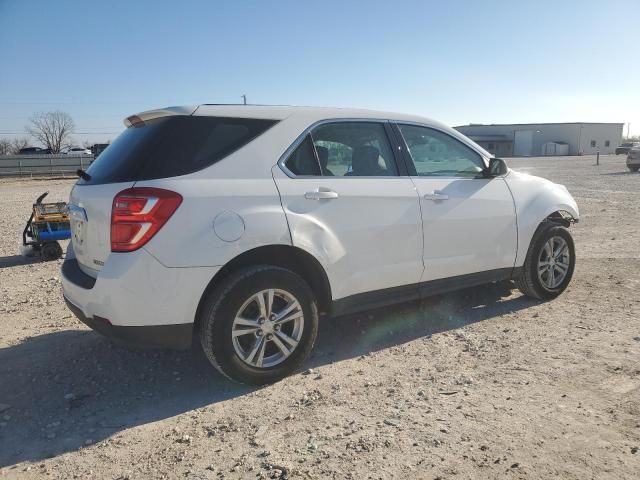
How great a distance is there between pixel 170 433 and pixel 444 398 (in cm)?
164

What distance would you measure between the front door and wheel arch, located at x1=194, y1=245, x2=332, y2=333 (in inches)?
36.6

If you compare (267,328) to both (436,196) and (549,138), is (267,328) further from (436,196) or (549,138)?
(549,138)

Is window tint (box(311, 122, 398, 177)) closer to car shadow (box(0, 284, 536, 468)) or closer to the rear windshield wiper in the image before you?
car shadow (box(0, 284, 536, 468))

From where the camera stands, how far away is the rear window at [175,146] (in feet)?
9.93

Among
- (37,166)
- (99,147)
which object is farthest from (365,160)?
(37,166)

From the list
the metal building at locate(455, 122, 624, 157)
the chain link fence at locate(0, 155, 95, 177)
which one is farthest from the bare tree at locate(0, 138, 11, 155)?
the metal building at locate(455, 122, 624, 157)

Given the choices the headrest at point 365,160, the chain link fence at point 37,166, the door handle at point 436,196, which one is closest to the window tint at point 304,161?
the headrest at point 365,160

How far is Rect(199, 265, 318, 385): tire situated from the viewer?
3.06 meters

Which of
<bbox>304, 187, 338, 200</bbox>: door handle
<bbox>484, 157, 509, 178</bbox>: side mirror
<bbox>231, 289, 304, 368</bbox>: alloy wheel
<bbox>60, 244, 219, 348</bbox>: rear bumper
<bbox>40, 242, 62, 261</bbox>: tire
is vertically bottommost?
<bbox>40, 242, 62, 261</bbox>: tire

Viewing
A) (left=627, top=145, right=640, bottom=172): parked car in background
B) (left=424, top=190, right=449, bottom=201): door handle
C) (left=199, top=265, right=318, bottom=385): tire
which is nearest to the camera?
(left=199, top=265, right=318, bottom=385): tire

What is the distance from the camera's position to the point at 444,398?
3.08 meters

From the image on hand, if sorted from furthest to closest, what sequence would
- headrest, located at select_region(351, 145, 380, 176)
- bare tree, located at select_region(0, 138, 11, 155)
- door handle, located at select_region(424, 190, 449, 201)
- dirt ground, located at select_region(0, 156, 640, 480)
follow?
1. bare tree, located at select_region(0, 138, 11, 155)
2. door handle, located at select_region(424, 190, 449, 201)
3. headrest, located at select_region(351, 145, 380, 176)
4. dirt ground, located at select_region(0, 156, 640, 480)

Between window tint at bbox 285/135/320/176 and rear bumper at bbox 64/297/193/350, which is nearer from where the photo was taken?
rear bumper at bbox 64/297/193/350

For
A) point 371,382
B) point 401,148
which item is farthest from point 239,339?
point 401,148
